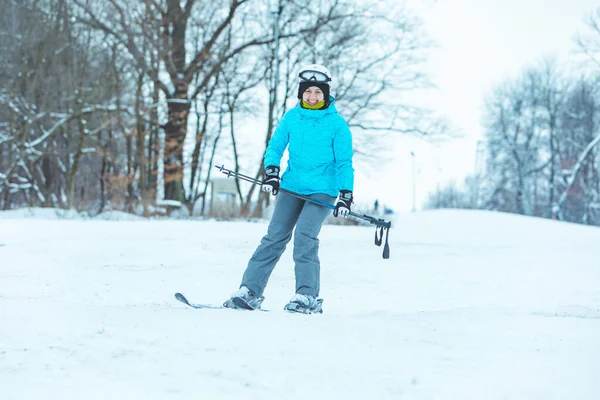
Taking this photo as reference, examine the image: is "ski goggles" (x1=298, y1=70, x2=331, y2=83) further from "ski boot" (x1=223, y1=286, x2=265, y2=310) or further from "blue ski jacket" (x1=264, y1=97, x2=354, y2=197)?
"ski boot" (x1=223, y1=286, x2=265, y2=310)

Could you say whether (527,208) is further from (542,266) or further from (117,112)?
(542,266)

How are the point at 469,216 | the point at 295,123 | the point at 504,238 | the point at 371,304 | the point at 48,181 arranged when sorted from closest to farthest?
the point at 295,123
the point at 371,304
the point at 504,238
the point at 469,216
the point at 48,181

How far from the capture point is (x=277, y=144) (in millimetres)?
5398

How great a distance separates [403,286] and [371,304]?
4.07 feet

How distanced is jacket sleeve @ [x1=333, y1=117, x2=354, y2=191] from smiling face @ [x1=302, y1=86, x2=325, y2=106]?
0.73 feet

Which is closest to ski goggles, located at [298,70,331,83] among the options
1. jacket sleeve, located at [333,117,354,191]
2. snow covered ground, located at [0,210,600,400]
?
jacket sleeve, located at [333,117,354,191]

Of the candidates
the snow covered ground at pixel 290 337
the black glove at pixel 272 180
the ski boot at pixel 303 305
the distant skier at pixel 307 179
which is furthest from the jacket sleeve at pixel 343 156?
the snow covered ground at pixel 290 337

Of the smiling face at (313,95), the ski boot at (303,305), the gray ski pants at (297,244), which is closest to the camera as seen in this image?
the ski boot at (303,305)

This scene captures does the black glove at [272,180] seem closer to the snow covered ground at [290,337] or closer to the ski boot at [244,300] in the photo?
the ski boot at [244,300]

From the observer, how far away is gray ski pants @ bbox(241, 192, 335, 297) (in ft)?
17.0

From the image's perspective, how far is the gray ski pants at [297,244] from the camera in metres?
5.17

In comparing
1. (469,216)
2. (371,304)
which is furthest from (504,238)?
(371,304)

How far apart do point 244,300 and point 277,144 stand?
115 centimetres

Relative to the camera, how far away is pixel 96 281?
7.07 meters
